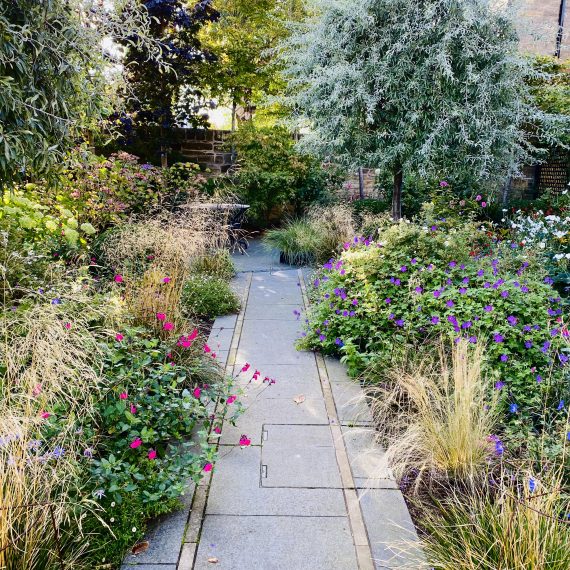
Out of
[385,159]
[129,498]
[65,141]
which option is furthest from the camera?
[385,159]

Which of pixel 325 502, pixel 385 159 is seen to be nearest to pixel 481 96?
pixel 385 159

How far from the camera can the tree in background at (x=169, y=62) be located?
791 cm

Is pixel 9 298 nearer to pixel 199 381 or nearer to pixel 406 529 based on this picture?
pixel 199 381

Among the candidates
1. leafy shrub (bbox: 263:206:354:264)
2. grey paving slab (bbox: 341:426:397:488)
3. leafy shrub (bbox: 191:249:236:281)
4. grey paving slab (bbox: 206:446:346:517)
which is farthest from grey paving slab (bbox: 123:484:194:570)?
leafy shrub (bbox: 263:206:354:264)

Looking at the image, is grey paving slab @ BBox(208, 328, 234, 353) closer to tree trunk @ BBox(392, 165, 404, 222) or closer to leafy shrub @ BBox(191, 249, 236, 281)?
leafy shrub @ BBox(191, 249, 236, 281)

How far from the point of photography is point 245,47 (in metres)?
9.20

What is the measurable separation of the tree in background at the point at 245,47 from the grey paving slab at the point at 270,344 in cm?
597

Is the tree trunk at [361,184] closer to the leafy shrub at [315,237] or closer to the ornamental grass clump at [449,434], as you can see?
the leafy shrub at [315,237]

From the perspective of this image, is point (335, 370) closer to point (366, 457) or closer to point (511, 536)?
point (366, 457)

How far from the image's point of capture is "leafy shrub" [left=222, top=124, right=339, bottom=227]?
8.63 metres

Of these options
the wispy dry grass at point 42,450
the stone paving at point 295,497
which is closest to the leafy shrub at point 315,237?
the stone paving at point 295,497

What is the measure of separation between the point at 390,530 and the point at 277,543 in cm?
47

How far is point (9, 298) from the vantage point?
3.04 m

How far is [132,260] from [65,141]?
6.36 ft
